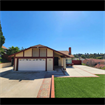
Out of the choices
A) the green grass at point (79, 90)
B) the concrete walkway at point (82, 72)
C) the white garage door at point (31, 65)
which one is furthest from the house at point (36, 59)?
the green grass at point (79, 90)

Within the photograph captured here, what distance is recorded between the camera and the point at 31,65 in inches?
420

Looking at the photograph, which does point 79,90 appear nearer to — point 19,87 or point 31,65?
point 19,87

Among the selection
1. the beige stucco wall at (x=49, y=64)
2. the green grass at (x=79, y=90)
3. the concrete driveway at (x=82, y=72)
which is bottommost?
the concrete driveway at (x=82, y=72)

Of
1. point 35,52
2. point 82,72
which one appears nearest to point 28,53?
point 35,52

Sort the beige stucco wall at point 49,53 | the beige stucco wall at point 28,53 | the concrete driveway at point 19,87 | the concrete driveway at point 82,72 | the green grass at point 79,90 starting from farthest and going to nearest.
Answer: the beige stucco wall at point 28,53, the beige stucco wall at point 49,53, the concrete driveway at point 82,72, the concrete driveway at point 19,87, the green grass at point 79,90

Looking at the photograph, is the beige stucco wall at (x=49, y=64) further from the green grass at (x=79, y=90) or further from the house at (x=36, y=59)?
the green grass at (x=79, y=90)

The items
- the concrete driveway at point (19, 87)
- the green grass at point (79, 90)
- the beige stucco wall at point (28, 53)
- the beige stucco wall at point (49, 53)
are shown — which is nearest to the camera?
the green grass at point (79, 90)

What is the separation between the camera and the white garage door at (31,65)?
1060 centimetres

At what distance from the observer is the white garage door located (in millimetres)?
10602

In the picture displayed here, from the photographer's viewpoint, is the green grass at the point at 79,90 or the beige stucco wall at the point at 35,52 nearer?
the green grass at the point at 79,90
